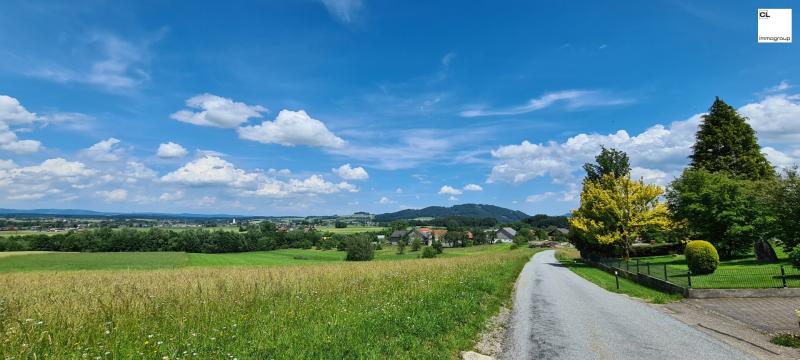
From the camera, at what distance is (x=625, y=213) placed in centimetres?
3441

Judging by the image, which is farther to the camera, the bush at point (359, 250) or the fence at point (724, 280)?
the bush at point (359, 250)

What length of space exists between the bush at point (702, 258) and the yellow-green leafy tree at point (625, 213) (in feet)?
37.0

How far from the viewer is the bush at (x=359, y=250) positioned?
77562mm

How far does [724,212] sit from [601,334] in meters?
27.5

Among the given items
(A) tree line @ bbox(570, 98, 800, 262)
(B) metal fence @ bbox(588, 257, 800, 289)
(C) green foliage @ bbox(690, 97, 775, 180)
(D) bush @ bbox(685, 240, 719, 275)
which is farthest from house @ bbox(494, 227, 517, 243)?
(B) metal fence @ bbox(588, 257, 800, 289)

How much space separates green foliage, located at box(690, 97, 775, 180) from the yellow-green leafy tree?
1686cm

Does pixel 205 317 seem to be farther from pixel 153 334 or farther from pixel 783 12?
pixel 783 12

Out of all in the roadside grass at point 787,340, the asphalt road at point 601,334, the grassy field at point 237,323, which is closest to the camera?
the grassy field at point 237,323

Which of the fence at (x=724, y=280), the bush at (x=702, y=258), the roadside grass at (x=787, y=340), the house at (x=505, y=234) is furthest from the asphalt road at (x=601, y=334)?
the house at (x=505, y=234)

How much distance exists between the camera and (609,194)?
35.7m

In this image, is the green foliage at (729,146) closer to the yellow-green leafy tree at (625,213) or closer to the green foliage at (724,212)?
the green foliage at (724,212)

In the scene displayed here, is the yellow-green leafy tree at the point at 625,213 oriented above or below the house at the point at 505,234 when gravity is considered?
above

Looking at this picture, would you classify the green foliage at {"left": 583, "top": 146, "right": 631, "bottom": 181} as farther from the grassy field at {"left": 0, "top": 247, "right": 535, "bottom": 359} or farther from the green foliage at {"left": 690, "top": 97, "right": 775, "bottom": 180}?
the grassy field at {"left": 0, "top": 247, "right": 535, "bottom": 359}

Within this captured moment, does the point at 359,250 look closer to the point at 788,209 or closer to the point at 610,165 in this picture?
the point at 610,165
